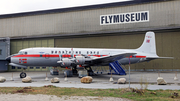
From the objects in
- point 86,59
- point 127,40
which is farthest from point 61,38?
point 86,59

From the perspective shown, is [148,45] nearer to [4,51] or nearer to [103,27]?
[103,27]

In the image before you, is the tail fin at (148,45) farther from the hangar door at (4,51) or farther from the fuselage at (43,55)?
the hangar door at (4,51)

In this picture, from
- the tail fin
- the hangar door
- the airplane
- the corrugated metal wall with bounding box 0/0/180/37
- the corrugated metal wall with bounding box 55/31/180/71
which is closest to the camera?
the airplane

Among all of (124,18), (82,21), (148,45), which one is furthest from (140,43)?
(82,21)

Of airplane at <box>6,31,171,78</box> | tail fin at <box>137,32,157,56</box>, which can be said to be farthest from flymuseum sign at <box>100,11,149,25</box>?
airplane at <box>6,31,171,78</box>

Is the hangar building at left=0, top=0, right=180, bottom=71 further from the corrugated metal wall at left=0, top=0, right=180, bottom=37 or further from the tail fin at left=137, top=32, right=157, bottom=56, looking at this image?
the tail fin at left=137, top=32, right=157, bottom=56

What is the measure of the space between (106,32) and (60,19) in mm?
10122

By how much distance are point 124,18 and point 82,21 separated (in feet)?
27.3

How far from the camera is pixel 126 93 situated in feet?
32.7

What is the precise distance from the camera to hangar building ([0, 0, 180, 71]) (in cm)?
3019

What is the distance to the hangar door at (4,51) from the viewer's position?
3528 cm

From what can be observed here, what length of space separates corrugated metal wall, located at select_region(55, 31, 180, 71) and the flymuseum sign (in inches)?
108

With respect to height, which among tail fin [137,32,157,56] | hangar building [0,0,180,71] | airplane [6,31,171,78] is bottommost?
airplane [6,31,171,78]

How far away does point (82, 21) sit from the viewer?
3375 centimetres
